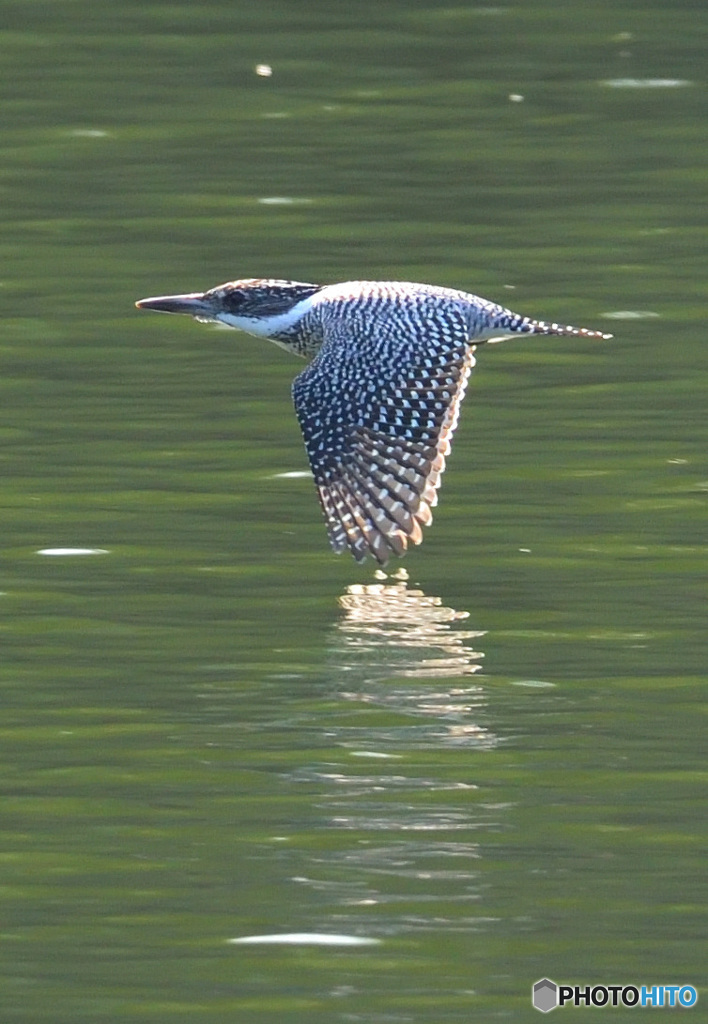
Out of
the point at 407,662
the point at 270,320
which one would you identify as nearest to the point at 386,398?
the point at 407,662

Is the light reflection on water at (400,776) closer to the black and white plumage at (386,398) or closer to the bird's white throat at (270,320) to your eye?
the black and white plumage at (386,398)

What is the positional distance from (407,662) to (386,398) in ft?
4.40

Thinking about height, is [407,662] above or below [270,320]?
below

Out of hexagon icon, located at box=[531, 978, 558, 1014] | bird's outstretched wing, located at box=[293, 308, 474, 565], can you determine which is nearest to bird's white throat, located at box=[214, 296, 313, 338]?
bird's outstretched wing, located at box=[293, 308, 474, 565]

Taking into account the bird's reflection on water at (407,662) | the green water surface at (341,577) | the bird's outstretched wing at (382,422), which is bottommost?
the bird's reflection on water at (407,662)

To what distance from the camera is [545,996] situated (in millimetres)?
7652

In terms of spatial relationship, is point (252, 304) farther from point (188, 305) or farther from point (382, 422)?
point (382, 422)

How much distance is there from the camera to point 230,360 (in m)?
15.4

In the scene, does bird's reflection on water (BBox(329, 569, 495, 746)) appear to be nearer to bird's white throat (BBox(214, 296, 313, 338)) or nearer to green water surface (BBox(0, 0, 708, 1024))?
green water surface (BBox(0, 0, 708, 1024))

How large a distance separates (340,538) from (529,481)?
83.1 inches

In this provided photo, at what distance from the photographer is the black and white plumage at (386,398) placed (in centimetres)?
1118

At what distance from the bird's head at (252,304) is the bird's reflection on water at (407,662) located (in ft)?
5.20

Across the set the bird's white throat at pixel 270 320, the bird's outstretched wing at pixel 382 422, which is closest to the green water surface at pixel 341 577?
the bird's outstretched wing at pixel 382 422

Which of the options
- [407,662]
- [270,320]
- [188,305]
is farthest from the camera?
[188,305]
